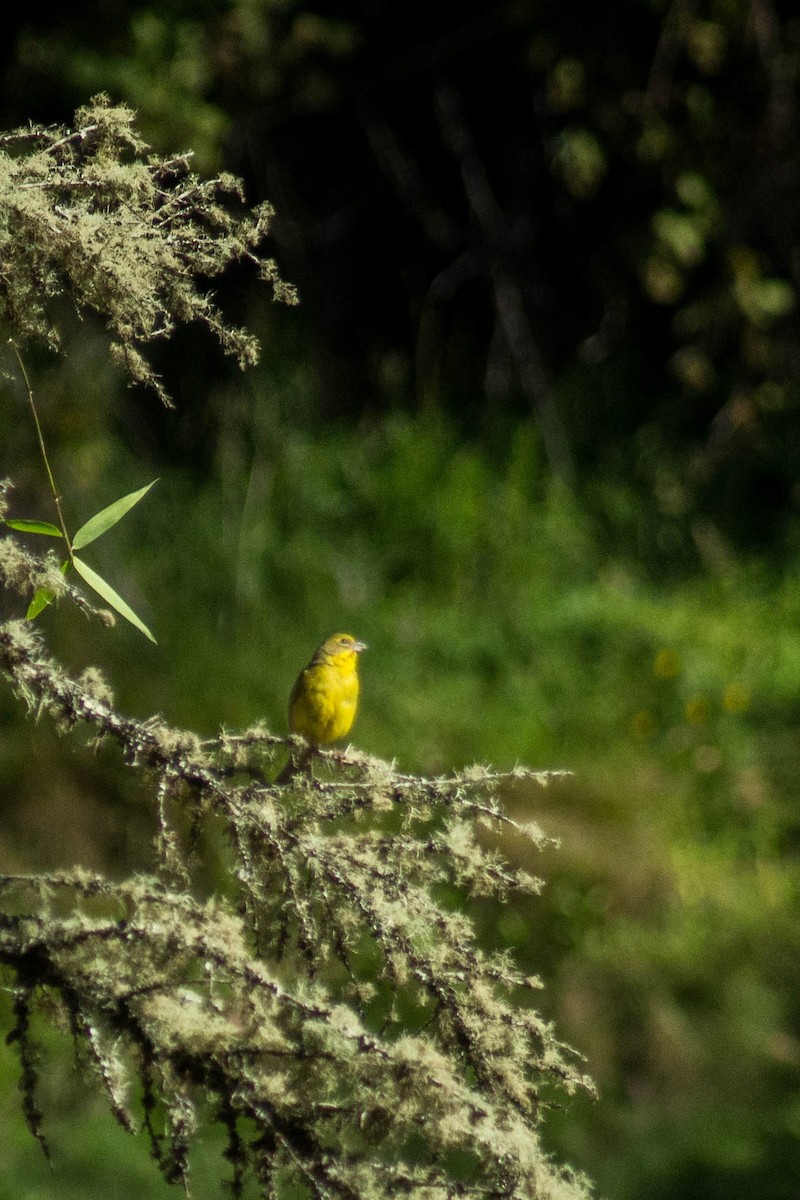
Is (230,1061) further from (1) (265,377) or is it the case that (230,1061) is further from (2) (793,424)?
(2) (793,424)

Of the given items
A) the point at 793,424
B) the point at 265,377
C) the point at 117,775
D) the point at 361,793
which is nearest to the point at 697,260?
the point at 793,424

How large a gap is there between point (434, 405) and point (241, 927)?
6.37m

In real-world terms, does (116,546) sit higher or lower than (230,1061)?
higher

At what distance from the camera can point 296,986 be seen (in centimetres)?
Answer: 170

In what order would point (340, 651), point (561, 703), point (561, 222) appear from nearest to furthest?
point (340, 651) → point (561, 703) → point (561, 222)

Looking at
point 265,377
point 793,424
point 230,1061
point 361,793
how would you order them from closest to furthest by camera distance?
point 230,1061 → point 361,793 → point 265,377 → point 793,424

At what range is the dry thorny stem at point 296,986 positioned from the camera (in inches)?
61.0

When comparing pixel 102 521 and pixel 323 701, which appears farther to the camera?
pixel 323 701

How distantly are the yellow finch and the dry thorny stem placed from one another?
182cm

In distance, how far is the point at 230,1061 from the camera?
5.19 feet

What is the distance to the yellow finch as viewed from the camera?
3.68m

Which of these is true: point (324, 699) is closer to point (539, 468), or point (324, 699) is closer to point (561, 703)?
point (561, 703)

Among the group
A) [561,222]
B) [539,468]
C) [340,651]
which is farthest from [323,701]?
[561,222]

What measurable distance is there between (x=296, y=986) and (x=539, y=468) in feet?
20.5
